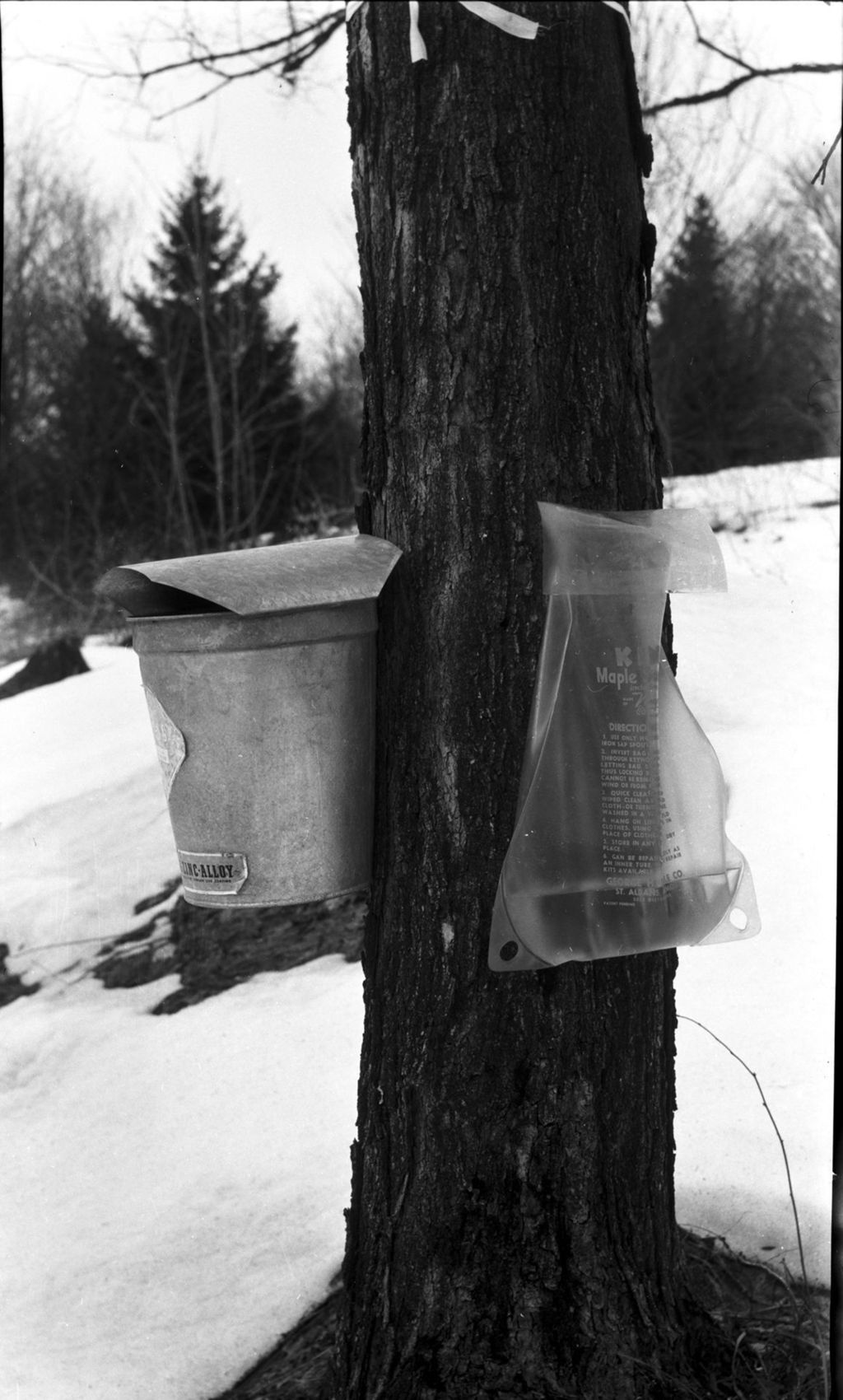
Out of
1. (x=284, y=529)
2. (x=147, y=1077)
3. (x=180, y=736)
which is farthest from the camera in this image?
(x=284, y=529)

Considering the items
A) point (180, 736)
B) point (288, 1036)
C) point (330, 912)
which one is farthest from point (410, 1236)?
point (330, 912)

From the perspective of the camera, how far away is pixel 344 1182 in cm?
259

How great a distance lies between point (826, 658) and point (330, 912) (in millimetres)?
3081

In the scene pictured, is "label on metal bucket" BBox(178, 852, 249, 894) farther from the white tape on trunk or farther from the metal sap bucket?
the white tape on trunk

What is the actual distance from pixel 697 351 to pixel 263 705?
1365 cm

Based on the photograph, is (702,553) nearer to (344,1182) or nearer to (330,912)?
(344,1182)

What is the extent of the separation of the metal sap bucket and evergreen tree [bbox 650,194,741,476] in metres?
11.3

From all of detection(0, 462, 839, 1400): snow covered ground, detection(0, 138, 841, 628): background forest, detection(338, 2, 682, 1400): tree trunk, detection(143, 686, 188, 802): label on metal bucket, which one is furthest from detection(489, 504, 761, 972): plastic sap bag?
detection(0, 138, 841, 628): background forest

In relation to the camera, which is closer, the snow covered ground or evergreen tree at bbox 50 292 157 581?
the snow covered ground

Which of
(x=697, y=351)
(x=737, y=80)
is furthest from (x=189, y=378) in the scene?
(x=737, y=80)

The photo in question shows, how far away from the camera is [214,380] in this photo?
1158 cm

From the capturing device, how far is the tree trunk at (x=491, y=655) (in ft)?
5.14

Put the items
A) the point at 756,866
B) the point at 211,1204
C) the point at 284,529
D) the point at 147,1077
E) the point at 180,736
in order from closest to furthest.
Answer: the point at 180,736 < the point at 211,1204 < the point at 147,1077 < the point at 756,866 < the point at 284,529

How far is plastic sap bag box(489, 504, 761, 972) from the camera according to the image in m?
1.53
